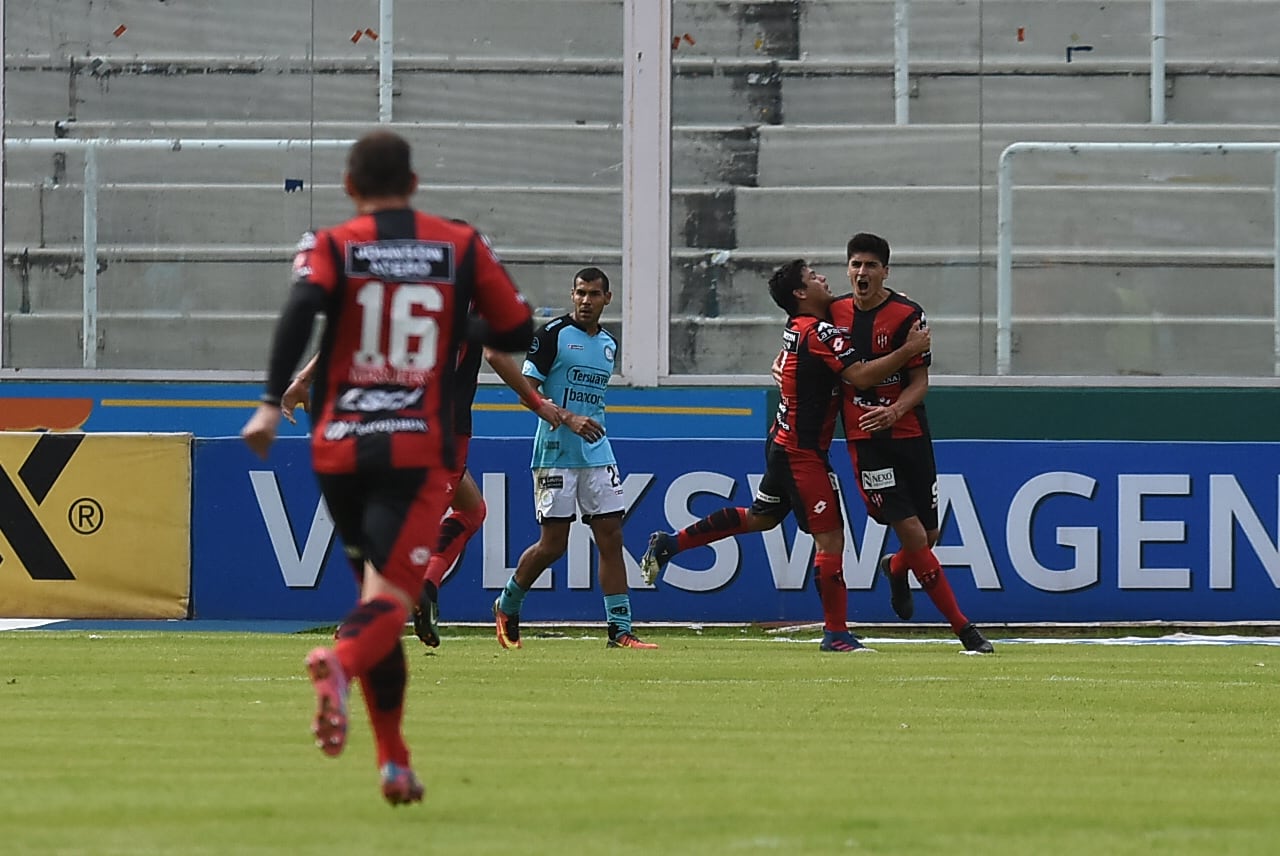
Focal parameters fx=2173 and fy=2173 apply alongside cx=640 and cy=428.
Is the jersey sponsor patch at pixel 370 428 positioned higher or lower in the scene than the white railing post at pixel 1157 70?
lower

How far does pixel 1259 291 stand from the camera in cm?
1741

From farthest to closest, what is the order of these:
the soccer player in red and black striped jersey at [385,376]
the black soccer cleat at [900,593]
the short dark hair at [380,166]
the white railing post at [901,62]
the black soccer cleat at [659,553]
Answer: the white railing post at [901,62], the black soccer cleat at [659,553], the black soccer cleat at [900,593], the short dark hair at [380,166], the soccer player in red and black striped jersey at [385,376]

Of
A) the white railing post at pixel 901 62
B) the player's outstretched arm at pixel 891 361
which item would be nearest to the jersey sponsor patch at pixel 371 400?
the player's outstretched arm at pixel 891 361

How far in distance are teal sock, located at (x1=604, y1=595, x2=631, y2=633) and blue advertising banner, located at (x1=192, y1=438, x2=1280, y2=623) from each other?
2.05 m

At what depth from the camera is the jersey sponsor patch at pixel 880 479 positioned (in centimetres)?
1163

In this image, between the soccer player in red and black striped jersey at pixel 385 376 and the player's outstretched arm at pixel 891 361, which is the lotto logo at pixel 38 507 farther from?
the soccer player in red and black striped jersey at pixel 385 376

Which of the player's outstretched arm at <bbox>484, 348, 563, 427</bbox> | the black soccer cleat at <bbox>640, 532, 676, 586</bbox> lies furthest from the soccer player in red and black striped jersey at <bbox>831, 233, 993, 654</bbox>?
the player's outstretched arm at <bbox>484, 348, 563, 427</bbox>

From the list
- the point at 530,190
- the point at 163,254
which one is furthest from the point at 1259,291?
the point at 163,254

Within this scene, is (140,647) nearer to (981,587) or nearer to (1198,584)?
(981,587)

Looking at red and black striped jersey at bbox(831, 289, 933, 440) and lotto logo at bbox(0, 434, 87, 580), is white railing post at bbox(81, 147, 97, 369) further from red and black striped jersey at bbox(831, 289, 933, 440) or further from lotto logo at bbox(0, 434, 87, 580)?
red and black striped jersey at bbox(831, 289, 933, 440)

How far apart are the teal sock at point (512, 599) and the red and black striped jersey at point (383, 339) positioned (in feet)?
20.4

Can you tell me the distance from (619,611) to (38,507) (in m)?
4.23

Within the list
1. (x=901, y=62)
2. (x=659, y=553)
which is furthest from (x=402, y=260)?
(x=901, y=62)

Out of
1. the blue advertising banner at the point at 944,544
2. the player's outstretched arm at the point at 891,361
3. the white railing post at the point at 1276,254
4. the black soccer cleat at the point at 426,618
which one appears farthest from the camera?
the white railing post at the point at 1276,254
